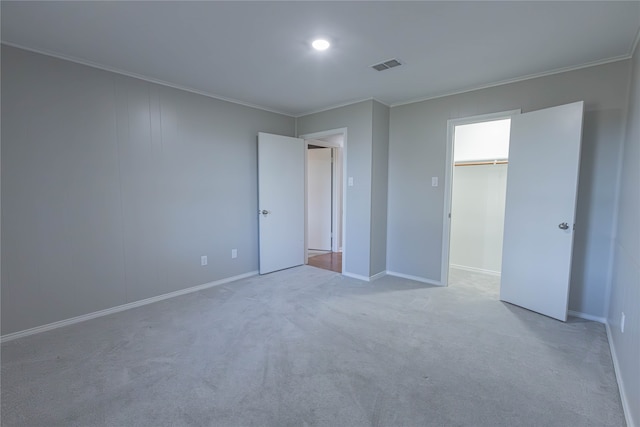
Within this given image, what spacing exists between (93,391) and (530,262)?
12.1 ft

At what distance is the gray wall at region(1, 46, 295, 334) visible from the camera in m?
2.36

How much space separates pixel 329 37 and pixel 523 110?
2.20 metres

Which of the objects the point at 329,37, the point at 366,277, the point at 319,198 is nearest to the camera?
the point at 329,37

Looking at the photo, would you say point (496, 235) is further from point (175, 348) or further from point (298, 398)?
point (175, 348)

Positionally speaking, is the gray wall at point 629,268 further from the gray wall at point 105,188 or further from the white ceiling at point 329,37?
the gray wall at point 105,188

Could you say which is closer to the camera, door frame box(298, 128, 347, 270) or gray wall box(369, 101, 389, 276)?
gray wall box(369, 101, 389, 276)

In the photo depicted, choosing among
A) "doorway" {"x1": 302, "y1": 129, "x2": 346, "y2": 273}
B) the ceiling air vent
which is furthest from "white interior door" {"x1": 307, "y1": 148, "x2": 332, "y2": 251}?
the ceiling air vent

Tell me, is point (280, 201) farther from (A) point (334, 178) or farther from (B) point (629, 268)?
(B) point (629, 268)

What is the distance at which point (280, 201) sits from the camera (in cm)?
427

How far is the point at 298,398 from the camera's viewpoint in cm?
172

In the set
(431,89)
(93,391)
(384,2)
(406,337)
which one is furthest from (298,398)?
(431,89)

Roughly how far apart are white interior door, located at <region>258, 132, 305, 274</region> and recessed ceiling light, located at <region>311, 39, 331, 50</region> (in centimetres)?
181

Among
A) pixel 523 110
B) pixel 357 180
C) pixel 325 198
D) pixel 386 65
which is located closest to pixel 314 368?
pixel 357 180

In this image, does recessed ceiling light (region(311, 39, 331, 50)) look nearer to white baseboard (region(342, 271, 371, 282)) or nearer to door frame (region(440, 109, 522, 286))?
door frame (region(440, 109, 522, 286))
